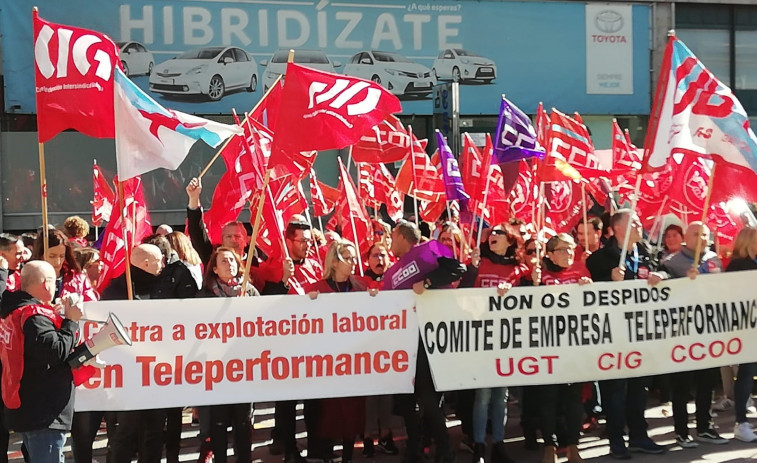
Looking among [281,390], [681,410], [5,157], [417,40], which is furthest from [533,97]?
[281,390]

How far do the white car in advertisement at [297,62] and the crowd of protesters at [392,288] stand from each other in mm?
12301

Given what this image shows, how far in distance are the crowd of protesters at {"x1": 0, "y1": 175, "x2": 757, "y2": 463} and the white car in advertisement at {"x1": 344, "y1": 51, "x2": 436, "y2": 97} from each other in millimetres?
12836

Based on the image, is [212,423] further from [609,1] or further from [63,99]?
[609,1]

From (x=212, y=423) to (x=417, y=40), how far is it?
15.8 m

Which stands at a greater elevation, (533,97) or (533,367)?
(533,97)

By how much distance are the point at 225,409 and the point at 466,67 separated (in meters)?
16.2

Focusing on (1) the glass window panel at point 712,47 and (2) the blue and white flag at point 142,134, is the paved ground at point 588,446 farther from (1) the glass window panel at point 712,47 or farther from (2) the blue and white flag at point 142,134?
(1) the glass window panel at point 712,47

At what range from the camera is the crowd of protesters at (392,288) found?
6168 mm

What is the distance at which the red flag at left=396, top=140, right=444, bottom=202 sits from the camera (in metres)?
10.4

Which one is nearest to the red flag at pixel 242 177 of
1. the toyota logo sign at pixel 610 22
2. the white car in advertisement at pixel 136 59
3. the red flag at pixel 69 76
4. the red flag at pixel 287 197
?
the red flag at pixel 287 197

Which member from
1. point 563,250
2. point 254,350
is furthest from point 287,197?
point 563,250

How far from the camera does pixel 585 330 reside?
6.66 meters

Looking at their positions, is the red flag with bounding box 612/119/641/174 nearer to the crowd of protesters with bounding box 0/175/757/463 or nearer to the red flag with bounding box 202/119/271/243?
the crowd of protesters with bounding box 0/175/757/463

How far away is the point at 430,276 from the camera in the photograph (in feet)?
20.5
